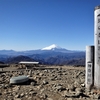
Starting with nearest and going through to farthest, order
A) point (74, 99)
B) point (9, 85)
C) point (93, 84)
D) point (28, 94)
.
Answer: point (74, 99)
point (28, 94)
point (93, 84)
point (9, 85)

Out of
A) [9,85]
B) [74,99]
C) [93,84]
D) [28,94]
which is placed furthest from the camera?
[9,85]

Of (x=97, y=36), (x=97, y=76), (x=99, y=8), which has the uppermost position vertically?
(x=99, y=8)

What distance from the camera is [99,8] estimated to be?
9305 mm

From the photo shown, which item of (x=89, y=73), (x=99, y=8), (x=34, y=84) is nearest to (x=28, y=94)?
(x=34, y=84)

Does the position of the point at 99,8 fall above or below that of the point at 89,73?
above

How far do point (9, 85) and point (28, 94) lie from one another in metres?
2.08

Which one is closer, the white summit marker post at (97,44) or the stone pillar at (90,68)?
the white summit marker post at (97,44)

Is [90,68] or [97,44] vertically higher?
[97,44]

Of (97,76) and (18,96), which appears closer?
(18,96)

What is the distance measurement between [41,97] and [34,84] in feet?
8.60

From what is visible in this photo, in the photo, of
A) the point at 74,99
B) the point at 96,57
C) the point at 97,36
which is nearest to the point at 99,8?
the point at 97,36

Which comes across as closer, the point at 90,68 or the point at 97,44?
the point at 97,44

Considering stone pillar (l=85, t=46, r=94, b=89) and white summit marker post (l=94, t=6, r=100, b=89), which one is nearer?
white summit marker post (l=94, t=6, r=100, b=89)

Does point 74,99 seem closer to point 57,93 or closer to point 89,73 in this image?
point 57,93
